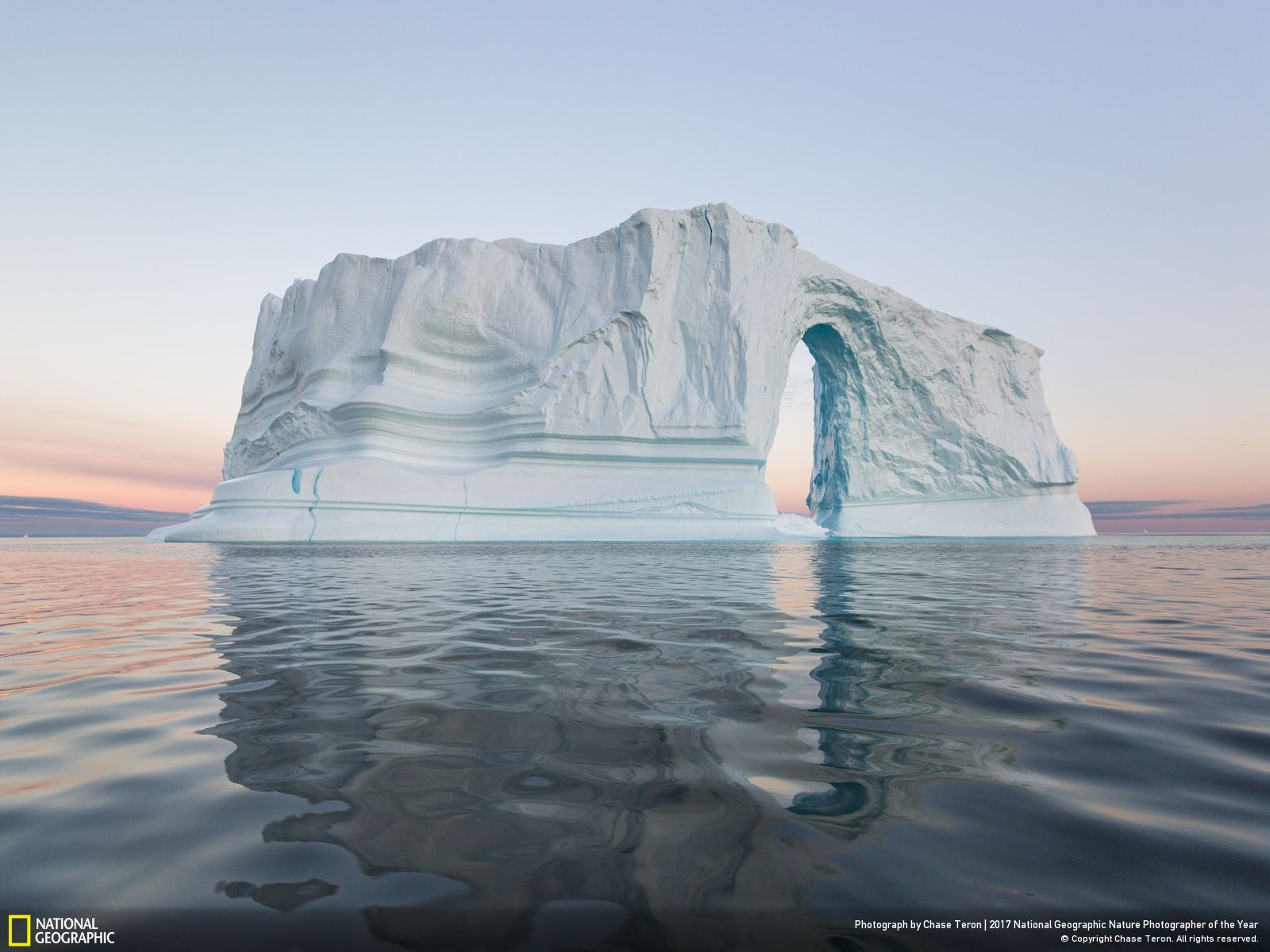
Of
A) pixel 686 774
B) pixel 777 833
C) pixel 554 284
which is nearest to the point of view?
pixel 777 833

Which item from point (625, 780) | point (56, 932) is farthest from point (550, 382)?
point (56, 932)

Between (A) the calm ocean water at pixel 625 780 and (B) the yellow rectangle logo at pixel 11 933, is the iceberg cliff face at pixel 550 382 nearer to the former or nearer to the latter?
(A) the calm ocean water at pixel 625 780

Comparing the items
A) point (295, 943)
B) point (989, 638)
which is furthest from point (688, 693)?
point (989, 638)

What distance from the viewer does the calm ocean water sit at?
39.8 inches

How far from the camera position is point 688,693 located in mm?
2328

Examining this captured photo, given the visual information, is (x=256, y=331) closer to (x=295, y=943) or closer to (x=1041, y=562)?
(x=1041, y=562)

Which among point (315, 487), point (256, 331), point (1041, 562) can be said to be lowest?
point (1041, 562)

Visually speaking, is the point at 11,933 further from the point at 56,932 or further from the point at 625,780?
the point at 625,780

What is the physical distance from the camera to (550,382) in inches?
724

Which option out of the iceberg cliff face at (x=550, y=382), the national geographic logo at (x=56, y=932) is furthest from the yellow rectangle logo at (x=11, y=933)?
the iceberg cliff face at (x=550, y=382)

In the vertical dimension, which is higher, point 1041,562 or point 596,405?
point 596,405

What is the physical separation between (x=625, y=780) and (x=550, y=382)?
56.9ft

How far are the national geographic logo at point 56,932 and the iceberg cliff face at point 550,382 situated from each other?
16.3 m

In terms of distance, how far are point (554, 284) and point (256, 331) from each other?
1201cm
